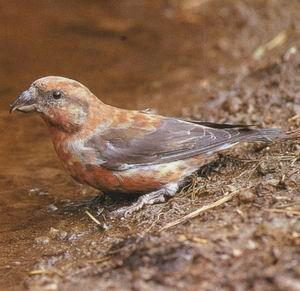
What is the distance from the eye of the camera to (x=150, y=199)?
6.39 meters

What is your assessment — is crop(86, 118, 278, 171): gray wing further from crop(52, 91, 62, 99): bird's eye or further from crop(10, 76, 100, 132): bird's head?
crop(52, 91, 62, 99): bird's eye

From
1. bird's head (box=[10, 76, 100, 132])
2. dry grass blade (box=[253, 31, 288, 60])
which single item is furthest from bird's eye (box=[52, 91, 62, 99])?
dry grass blade (box=[253, 31, 288, 60])

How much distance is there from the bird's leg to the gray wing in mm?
246

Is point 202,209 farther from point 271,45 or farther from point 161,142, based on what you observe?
point 271,45

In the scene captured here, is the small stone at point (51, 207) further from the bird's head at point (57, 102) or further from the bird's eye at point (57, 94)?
the bird's eye at point (57, 94)

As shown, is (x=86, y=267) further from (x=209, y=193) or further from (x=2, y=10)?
(x=2, y=10)

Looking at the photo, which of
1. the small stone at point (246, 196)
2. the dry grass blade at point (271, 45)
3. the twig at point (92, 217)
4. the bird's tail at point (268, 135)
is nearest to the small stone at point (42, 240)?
the twig at point (92, 217)

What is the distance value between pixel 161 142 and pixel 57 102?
92 centimetres

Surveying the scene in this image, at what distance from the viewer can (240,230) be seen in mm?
5023

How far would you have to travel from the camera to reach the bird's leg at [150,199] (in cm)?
626

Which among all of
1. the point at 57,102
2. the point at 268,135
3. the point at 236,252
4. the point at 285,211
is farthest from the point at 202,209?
the point at 57,102

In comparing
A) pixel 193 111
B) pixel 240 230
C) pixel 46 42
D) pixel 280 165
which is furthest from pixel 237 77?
pixel 240 230

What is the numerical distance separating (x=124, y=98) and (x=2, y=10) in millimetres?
3857

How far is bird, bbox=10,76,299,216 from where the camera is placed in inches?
246
